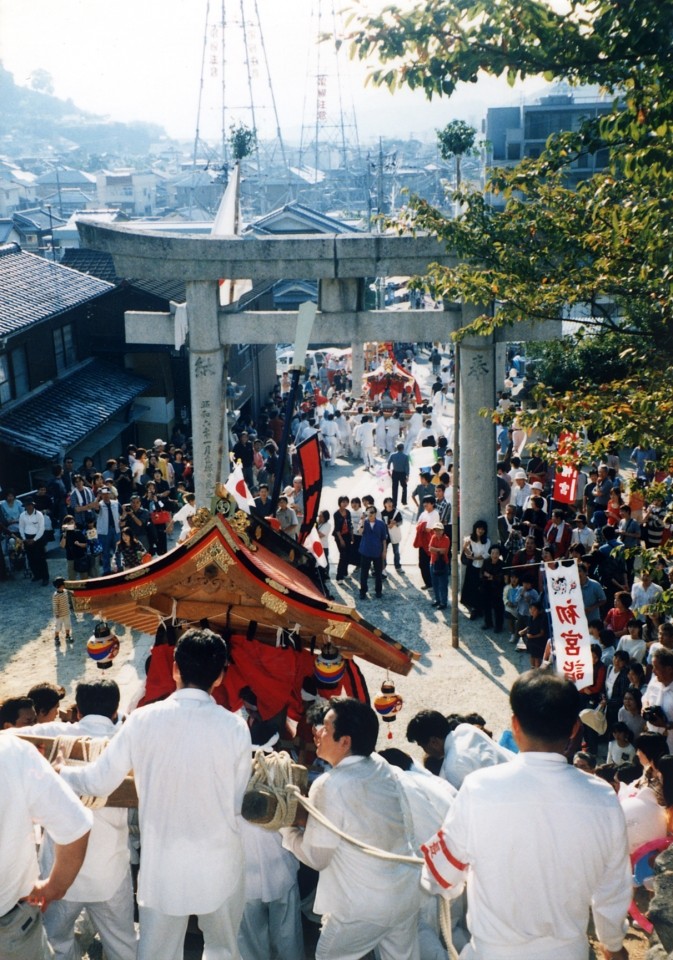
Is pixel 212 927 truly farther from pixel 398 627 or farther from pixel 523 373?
pixel 523 373

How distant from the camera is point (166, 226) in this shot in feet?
167

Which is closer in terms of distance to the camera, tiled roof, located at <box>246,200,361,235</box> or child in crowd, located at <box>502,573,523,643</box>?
child in crowd, located at <box>502,573,523,643</box>

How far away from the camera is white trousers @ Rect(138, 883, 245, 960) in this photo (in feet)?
14.3

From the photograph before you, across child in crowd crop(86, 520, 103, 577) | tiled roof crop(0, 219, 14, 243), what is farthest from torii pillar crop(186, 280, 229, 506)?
tiled roof crop(0, 219, 14, 243)

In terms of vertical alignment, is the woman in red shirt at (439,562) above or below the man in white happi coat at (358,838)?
below

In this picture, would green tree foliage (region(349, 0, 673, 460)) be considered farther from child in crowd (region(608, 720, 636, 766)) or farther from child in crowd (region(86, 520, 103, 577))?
child in crowd (region(86, 520, 103, 577))

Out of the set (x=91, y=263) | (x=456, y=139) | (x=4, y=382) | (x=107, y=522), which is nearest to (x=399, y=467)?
(x=107, y=522)

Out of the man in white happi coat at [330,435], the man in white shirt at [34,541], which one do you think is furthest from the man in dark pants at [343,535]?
the man in white happi coat at [330,435]

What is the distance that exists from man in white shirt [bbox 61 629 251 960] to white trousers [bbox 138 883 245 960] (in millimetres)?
23

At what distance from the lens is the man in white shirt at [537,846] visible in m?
3.47

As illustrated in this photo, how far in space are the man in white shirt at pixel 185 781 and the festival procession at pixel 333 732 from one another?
0.01 meters

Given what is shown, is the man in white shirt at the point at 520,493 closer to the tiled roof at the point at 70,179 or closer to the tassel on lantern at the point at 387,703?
the tassel on lantern at the point at 387,703

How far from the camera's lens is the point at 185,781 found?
4.07 meters

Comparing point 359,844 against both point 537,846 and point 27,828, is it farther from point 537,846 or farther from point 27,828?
point 27,828
